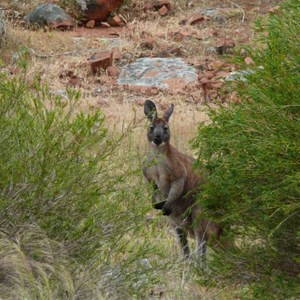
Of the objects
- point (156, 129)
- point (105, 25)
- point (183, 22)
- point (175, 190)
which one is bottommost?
point (105, 25)

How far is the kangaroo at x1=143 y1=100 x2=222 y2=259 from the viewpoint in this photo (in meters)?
9.69

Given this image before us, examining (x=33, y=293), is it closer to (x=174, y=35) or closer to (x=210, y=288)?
(x=210, y=288)

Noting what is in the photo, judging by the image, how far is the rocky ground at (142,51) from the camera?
62.5ft

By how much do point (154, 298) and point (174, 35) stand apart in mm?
16362

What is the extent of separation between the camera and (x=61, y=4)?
82.7 ft

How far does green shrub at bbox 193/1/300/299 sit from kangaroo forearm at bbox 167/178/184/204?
1.19 m

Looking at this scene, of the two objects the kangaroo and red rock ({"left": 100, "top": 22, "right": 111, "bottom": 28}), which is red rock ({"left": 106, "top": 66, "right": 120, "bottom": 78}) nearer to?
red rock ({"left": 100, "top": 22, "right": 111, "bottom": 28})

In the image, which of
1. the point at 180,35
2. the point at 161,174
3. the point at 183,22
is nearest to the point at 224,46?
the point at 180,35

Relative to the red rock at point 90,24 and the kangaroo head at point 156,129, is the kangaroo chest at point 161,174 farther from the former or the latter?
the red rock at point 90,24

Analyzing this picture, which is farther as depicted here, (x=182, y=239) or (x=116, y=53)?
(x=116, y=53)

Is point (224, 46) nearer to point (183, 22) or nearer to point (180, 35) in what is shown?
point (180, 35)

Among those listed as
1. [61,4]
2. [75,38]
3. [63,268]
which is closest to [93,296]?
[63,268]

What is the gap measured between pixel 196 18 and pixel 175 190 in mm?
15139

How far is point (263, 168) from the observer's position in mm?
7680
